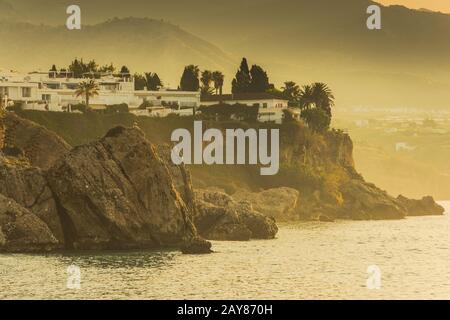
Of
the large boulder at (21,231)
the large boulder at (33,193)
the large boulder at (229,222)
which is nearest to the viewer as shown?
the large boulder at (21,231)

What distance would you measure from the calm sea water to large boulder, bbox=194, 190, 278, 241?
3913mm

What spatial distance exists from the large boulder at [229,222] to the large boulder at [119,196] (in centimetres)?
1092

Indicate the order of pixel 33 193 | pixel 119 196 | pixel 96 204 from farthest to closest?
pixel 119 196 → pixel 33 193 → pixel 96 204

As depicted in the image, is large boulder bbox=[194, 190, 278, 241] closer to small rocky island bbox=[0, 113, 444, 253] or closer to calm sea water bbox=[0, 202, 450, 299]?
calm sea water bbox=[0, 202, 450, 299]

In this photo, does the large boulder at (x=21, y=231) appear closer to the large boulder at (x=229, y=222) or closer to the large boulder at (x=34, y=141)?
the large boulder at (x=229, y=222)

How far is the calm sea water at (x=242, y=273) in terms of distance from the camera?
104 metres

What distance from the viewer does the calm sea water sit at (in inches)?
4087

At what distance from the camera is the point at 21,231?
131 metres

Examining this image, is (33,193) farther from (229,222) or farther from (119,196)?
(229,222)

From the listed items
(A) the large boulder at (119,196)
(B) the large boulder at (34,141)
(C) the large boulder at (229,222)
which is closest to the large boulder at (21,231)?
(A) the large boulder at (119,196)

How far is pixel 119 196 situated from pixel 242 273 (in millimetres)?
24744

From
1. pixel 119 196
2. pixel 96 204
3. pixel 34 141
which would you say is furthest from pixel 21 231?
pixel 34 141

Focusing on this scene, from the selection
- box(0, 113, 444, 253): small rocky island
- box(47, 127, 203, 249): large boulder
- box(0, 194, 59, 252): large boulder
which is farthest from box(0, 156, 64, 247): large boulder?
box(0, 194, 59, 252): large boulder

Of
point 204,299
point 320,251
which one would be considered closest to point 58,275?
point 204,299
